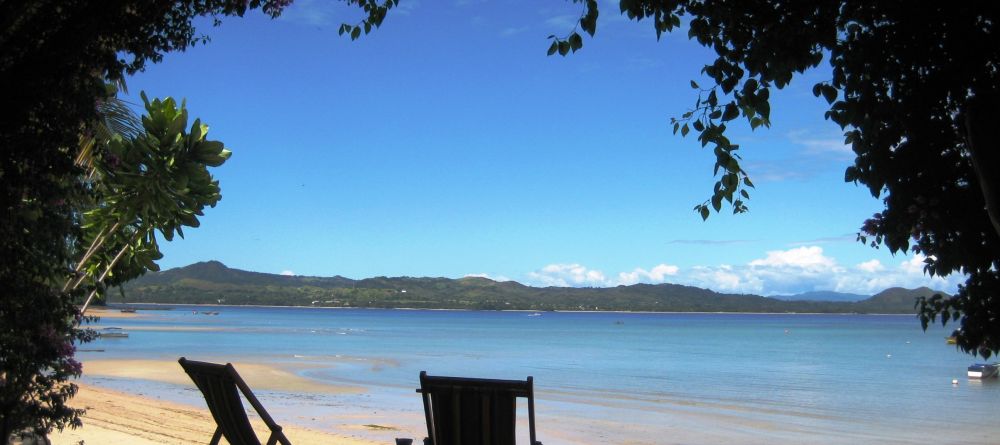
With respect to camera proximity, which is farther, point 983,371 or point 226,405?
point 983,371

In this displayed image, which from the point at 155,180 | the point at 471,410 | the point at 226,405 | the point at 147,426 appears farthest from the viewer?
the point at 147,426

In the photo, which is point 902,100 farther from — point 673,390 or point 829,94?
point 673,390

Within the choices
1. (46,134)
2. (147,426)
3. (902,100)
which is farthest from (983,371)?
(46,134)

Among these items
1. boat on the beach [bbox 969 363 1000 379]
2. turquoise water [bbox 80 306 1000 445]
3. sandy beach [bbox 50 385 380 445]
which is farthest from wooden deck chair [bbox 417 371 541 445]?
boat on the beach [bbox 969 363 1000 379]

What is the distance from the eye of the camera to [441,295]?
15075 centimetres

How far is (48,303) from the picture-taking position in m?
3.24

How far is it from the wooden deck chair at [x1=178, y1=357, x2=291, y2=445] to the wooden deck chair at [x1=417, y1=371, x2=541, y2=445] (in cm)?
65

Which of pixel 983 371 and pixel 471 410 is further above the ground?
pixel 471 410

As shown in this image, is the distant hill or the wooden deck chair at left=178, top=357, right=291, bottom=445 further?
the distant hill

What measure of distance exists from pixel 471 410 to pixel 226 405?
1.10m

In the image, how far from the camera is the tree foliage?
2676mm

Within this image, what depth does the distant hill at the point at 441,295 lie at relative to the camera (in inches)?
5719

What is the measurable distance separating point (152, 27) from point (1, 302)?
1137 millimetres

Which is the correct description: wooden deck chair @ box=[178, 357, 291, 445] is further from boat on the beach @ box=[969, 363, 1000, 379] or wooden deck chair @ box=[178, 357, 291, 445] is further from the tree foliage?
boat on the beach @ box=[969, 363, 1000, 379]
